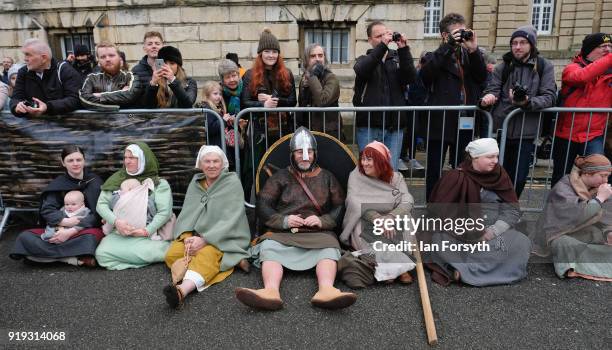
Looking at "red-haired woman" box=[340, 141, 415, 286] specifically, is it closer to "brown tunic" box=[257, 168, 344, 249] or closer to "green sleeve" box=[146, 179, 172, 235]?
"brown tunic" box=[257, 168, 344, 249]

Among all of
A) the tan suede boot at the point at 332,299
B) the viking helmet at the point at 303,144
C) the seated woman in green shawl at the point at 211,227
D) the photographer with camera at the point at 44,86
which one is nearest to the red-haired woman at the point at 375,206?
the viking helmet at the point at 303,144

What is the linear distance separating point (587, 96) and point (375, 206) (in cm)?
259

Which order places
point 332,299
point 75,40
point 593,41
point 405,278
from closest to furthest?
point 332,299
point 405,278
point 593,41
point 75,40

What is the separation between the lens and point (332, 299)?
325cm

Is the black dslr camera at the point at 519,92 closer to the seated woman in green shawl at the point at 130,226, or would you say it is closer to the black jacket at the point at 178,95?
the black jacket at the point at 178,95

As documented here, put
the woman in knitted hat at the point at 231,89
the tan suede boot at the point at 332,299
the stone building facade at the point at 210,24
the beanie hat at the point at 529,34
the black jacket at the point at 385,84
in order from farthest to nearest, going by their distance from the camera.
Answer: the stone building facade at the point at 210,24 → the woman in knitted hat at the point at 231,89 → the black jacket at the point at 385,84 → the beanie hat at the point at 529,34 → the tan suede boot at the point at 332,299

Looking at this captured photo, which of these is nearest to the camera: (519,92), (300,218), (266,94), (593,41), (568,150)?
(300,218)

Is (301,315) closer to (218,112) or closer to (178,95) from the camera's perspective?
(218,112)

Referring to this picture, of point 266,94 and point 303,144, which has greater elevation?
point 266,94

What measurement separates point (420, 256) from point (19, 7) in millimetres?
13456

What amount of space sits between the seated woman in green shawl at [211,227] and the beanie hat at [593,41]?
3836 millimetres

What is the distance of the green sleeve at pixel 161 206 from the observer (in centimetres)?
425

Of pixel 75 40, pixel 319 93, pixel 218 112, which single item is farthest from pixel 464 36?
pixel 75 40

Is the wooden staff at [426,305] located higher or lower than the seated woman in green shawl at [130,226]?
lower
